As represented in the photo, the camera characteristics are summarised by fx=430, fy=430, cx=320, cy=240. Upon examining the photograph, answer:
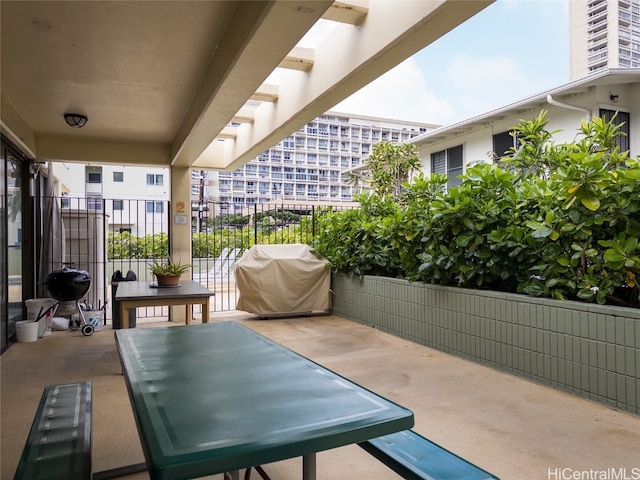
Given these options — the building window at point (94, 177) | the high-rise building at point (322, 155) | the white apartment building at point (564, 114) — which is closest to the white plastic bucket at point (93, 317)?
the white apartment building at point (564, 114)

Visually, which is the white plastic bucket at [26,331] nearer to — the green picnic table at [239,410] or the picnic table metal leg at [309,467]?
the green picnic table at [239,410]

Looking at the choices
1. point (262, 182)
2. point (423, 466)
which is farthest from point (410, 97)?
point (423, 466)

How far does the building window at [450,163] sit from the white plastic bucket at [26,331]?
843cm

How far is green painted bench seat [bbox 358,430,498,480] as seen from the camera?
151 cm

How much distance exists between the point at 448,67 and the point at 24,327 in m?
55.9

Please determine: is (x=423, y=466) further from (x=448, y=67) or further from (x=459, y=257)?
(x=448, y=67)

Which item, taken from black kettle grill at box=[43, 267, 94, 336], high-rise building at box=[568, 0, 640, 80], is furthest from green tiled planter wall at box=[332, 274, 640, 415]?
high-rise building at box=[568, 0, 640, 80]

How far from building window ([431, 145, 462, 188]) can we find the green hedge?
4.85 m

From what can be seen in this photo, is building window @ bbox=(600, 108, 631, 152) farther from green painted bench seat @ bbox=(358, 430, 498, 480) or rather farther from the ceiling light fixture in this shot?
the ceiling light fixture

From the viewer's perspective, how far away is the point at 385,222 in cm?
593

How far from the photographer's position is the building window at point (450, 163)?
10.0 meters

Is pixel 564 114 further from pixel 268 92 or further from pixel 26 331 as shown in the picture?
pixel 26 331

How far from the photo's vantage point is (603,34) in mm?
10492

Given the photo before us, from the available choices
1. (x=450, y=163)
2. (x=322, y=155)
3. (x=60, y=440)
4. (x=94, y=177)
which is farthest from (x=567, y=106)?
(x=322, y=155)
